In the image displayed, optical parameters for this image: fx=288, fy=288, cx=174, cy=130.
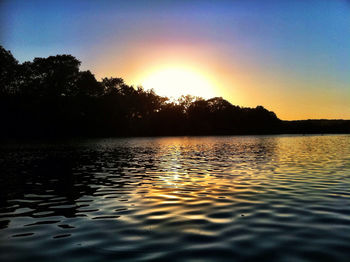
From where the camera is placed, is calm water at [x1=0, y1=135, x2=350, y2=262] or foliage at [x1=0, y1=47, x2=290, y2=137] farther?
foliage at [x1=0, y1=47, x2=290, y2=137]

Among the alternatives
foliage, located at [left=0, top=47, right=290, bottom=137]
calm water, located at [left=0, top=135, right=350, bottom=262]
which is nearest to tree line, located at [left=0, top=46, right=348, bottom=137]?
foliage, located at [left=0, top=47, right=290, bottom=137]

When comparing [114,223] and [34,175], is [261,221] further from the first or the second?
[34,175]

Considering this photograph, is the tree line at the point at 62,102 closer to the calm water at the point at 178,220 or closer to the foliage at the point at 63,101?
the foliage at the point at 63,101

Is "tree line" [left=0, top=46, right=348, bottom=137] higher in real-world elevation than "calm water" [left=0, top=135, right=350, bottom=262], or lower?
higher

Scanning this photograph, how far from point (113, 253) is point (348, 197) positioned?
37.3ft

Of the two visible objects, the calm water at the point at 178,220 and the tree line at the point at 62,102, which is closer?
the calm water at the point at 178,220

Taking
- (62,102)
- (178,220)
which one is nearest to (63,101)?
(62,102)

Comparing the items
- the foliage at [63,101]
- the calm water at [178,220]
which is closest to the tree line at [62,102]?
the foliage at [63,101]

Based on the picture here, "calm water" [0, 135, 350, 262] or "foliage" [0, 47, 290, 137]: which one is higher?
"foliage" [0, 47, 290, 137]

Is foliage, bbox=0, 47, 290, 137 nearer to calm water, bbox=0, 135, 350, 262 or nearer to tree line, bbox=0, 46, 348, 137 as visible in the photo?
tree line, bbox=0, 46, 348, 137

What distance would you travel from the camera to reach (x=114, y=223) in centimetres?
969

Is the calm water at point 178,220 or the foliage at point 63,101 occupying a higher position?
the foliage at point 63,101

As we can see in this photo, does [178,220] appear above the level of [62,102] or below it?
below

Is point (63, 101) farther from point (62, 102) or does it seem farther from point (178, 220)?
point (178, 220)
